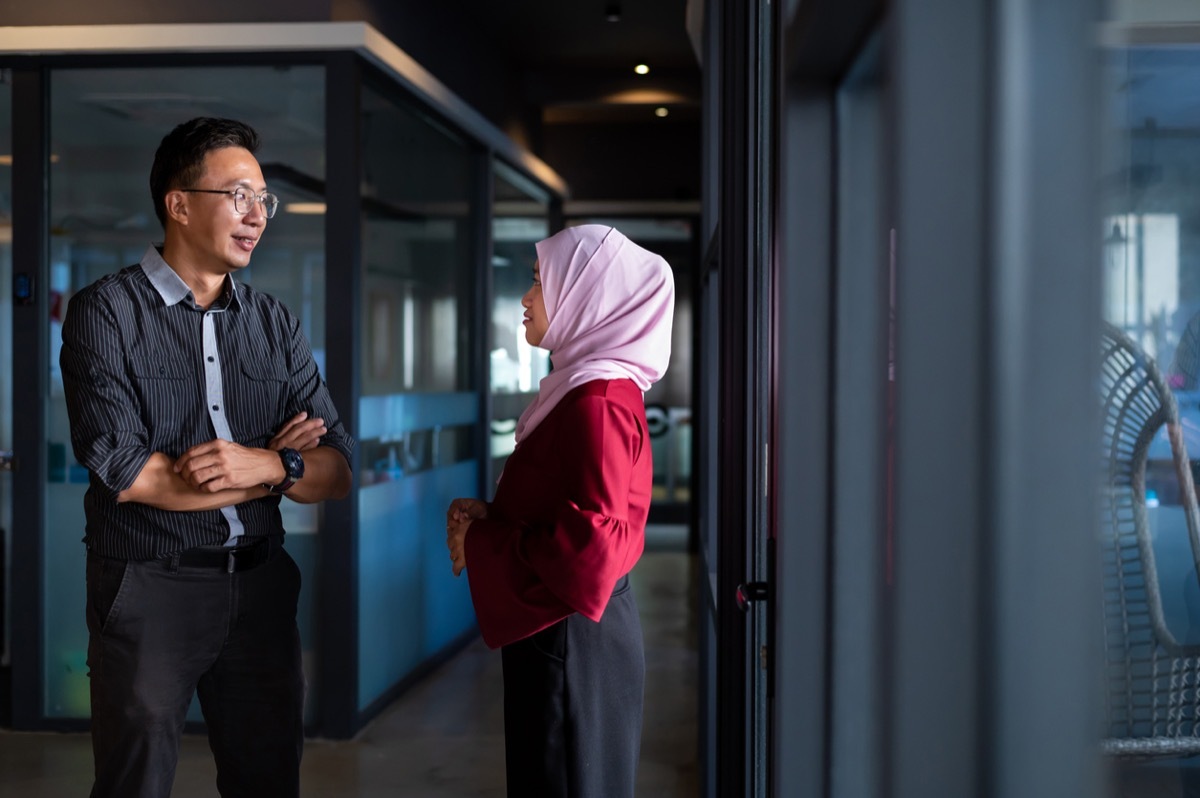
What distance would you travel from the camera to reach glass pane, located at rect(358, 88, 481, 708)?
4305 mm

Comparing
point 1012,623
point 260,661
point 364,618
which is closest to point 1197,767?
point 1012,623

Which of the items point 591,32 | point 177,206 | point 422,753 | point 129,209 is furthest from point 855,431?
point 591,32

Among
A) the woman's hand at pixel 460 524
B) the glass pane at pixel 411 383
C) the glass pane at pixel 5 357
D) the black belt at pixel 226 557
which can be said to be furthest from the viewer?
the glass pane at pixel 411 383

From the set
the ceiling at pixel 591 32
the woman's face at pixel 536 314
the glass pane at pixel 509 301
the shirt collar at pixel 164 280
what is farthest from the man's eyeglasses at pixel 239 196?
the ceiling at pixel 591 32

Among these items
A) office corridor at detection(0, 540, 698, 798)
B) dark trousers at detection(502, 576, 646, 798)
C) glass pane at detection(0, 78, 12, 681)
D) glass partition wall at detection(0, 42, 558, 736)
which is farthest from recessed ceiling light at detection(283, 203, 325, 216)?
dark trousers at detection(502, 576, 646, 798)

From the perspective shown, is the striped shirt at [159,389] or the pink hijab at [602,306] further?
the striped shirt at [159,389]

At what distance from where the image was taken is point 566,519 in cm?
Answer: 176

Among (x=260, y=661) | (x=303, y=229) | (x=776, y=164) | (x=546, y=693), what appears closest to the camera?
(x=776, y=164)

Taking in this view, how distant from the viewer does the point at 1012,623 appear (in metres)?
0.58

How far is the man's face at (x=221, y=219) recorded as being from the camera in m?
2.17

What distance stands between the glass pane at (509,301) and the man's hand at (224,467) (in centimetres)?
384

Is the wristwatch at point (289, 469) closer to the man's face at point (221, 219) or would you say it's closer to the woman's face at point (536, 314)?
the man's face at point (221, 219)

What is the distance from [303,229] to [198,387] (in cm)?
205

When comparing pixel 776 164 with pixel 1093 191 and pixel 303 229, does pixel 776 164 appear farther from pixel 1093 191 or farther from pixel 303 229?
pixel 303 229
